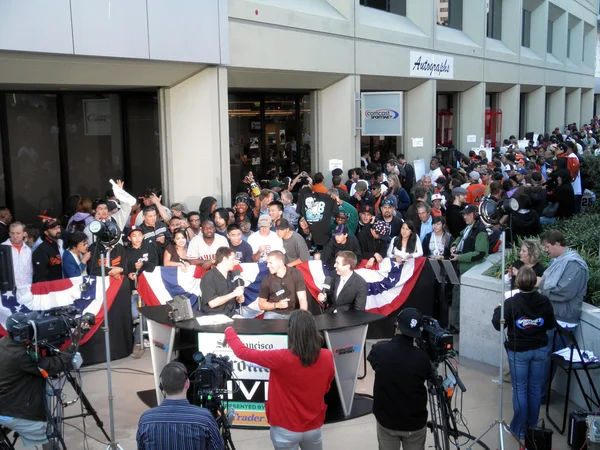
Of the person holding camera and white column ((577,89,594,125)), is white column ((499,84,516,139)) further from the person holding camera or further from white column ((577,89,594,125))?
the person holding camera

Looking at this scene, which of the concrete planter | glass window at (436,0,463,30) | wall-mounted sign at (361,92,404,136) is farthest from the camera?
glass window at (436,0,463,30)

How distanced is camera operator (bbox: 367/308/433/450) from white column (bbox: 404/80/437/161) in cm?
1704

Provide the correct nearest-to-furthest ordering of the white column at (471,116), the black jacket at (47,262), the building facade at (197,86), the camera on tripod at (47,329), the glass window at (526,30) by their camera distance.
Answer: the camera on tripod at (47,329) < the black jacket at (47,262) < the building facade at (197,86) < the white column at (471,116) < the glass window at (526,30)

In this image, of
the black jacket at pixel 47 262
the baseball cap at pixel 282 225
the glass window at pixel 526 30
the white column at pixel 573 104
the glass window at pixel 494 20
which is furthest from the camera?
the white column at pixel 573 104

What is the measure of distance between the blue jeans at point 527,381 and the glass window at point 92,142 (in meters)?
10.3

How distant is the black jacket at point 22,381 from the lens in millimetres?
5883

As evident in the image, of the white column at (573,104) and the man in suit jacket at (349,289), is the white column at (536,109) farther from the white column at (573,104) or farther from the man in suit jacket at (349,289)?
the man in suit jacket at (349,289)

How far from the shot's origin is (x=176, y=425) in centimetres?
443

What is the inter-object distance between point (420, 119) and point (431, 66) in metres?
1.72

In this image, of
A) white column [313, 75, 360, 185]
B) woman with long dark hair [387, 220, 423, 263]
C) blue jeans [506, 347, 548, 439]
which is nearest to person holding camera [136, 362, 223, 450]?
blue jeans [506, 347, 548, 439]

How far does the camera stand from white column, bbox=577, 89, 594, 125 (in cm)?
4438

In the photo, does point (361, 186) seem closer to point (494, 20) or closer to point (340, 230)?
point (340, 230)

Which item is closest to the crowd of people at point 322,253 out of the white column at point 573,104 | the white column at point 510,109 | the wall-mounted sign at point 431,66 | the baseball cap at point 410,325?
the baseball cap at point 410,325

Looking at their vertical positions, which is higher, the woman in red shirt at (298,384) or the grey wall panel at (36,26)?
the grey wall panel at (36,26)
